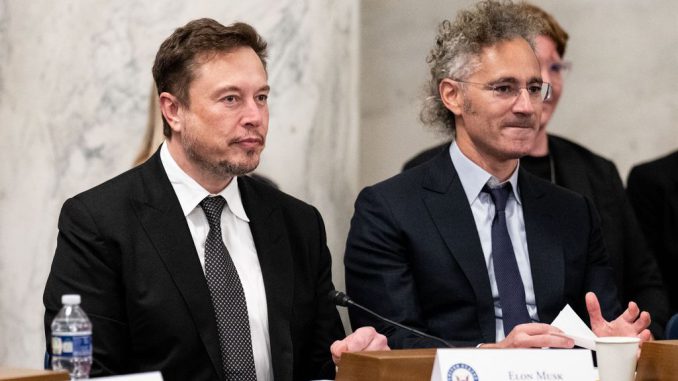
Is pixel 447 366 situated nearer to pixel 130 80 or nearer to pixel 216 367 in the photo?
pixel 216 367

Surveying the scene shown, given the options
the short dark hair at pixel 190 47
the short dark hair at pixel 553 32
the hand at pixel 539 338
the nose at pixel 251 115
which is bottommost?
the hand at pixel 539 338

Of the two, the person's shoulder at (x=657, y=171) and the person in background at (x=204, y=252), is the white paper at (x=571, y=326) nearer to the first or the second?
the person in background at (x=204, y=252)

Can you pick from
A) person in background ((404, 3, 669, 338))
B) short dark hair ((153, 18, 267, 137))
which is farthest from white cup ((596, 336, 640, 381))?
person in background ((404, 3, 669, 338))

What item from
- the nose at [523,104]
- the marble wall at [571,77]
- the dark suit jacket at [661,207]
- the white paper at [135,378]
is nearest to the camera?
the white paper at [135,378]

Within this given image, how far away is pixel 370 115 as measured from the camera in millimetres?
6426

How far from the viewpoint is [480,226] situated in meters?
4.11

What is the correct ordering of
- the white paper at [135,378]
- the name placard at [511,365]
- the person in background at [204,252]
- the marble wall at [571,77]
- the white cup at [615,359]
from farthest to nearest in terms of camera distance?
the marble wall at [571,77] < the person in background at [204,252] < the white cup at [615,359] < the name placard at [511,365] < the white paper at [135,378]

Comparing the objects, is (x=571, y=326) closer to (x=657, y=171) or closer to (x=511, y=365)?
(x=511, y=365)

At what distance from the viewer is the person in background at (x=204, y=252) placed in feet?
11.2

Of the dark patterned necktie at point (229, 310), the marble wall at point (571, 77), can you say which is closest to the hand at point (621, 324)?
the dark patterned necktie at point (229, 310)

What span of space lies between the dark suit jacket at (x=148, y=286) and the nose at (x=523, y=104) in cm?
100

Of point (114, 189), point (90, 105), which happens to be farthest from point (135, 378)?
point (90, 105)

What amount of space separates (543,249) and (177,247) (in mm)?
1270

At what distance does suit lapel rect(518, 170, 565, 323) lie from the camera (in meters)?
4.04
